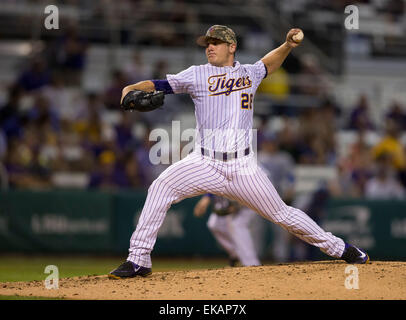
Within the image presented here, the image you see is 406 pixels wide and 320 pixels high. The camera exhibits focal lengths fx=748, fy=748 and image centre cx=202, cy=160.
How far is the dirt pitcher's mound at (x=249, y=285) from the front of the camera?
5.70 meters

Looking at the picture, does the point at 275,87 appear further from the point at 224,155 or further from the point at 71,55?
the point at 224,155

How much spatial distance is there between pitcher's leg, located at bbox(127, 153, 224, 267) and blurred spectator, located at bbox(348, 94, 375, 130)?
9.13m

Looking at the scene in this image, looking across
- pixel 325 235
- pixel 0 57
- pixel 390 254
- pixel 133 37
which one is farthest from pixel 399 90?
pixel 325 235

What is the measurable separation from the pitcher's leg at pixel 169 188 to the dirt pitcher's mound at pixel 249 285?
39 cm

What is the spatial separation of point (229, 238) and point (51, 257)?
3.77 m

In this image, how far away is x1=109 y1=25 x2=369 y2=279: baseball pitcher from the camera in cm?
623

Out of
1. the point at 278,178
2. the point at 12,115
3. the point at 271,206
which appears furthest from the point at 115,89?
the point at 271,206

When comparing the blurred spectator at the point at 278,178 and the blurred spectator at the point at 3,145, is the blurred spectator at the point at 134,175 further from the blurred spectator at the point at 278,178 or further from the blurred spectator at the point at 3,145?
the blurred spectator at the point at 278,178

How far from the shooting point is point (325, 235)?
649 centimetres

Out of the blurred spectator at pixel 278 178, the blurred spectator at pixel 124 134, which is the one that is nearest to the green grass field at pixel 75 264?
the blurred spectator at pixel 278 178

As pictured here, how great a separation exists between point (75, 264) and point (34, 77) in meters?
3.95

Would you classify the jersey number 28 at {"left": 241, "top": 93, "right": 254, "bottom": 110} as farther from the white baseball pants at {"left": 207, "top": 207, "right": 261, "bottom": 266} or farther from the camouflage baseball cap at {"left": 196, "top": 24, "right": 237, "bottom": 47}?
the white baseball pants at {"left": 207, "top": 207, "right": 261, "bottom": 266}

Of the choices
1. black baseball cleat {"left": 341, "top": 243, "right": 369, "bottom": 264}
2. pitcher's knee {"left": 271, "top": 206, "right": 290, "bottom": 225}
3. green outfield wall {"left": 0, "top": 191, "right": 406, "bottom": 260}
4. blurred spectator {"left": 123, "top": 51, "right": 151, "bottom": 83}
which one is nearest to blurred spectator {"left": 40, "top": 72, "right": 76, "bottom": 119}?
blurred spectator {"left": 123, "top": 51, "right": 151, "bottom": 83}

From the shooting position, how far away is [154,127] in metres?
13.5
